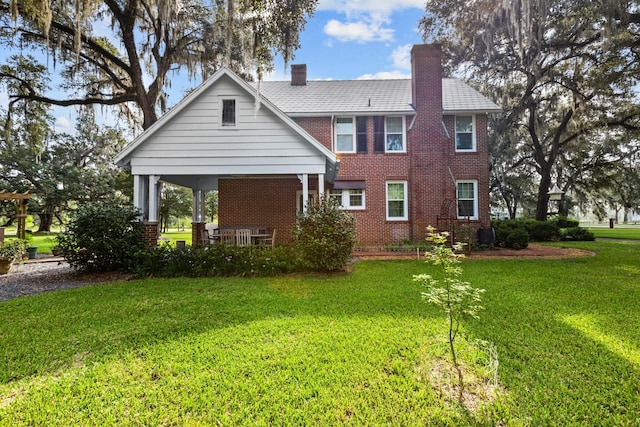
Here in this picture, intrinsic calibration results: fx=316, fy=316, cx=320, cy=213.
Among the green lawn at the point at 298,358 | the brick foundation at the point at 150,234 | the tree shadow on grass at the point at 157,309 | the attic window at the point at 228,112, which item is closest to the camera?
the green lawn at the point at 298,358

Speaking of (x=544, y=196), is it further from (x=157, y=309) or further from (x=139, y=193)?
(x=157, y=309)

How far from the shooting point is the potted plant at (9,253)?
8.73m

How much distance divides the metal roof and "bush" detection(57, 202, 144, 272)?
26.5ft

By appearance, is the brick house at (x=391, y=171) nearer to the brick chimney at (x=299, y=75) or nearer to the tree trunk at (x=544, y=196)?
the brick chimney at (x=299, y=75)

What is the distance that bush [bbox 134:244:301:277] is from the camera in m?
7.97

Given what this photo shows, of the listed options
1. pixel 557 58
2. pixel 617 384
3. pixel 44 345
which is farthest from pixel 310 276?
pixel 557 58

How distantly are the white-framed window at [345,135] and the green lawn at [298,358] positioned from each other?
Result: 8875mm

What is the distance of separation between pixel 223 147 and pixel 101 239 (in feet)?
12.9

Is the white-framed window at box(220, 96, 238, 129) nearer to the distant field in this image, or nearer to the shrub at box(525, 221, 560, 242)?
the distant field

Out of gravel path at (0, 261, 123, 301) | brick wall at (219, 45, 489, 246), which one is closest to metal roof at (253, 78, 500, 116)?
brick wall at (219, 45, 489, 246)

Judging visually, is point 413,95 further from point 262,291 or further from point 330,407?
point 330,407

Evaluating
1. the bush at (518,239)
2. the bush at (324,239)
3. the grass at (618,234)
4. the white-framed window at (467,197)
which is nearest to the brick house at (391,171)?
the white-framed window at (467,197)

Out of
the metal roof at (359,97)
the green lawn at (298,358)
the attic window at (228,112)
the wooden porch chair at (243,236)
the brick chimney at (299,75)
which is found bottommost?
the green lawn at (298,358)

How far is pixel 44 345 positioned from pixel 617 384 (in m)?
6.24
